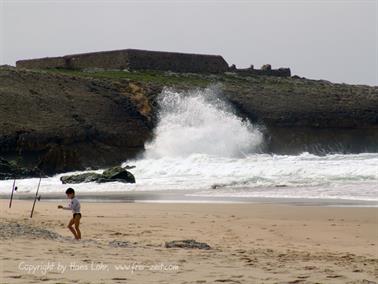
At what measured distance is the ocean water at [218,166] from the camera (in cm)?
2212

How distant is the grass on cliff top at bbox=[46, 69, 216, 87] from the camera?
165ft

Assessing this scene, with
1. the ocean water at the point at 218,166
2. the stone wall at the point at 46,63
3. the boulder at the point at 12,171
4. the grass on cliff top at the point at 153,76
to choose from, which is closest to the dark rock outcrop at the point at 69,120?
the ocean water at the point at 218,166

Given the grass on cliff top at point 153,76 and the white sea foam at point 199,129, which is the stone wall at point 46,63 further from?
the white sea foam at point 199,129

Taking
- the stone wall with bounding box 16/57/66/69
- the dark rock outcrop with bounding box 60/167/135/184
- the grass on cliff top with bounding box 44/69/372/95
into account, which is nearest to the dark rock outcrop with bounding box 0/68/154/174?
the grass on cliff top with bounding box 44/69/372/95

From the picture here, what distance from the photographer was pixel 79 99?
4284 cm

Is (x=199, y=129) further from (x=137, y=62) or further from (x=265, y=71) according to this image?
(x=265, y=71)

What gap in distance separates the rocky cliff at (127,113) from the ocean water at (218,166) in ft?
4.72

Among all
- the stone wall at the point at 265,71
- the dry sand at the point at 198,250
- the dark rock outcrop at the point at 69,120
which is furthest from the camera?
the stone wall at the point at 265,71

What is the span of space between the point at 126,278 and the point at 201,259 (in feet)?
5.09

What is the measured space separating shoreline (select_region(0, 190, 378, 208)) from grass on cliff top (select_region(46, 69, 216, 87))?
26755 mm

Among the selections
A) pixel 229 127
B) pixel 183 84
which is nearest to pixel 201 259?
pixel 229 127

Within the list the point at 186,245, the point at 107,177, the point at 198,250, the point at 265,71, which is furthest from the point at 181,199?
the point at 265,71

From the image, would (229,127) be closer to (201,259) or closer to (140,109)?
(140,109)

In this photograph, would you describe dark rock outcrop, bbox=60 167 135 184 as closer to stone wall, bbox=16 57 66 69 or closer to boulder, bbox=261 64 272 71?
stone wall, bbox=16 57 66 69
